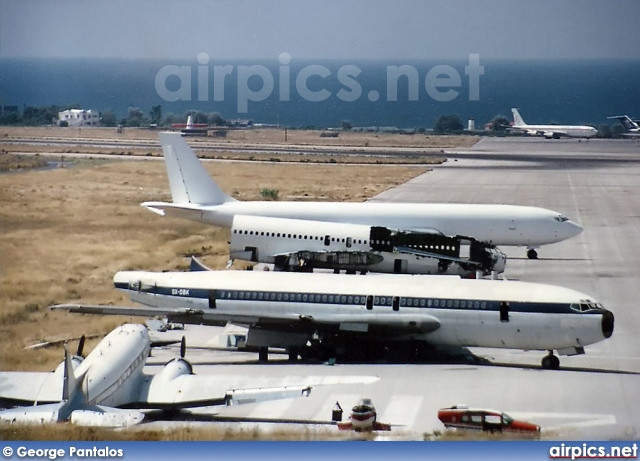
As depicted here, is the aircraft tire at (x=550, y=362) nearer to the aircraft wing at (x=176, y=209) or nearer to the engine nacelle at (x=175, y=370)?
the engine nacelle at (x=175, y=370)

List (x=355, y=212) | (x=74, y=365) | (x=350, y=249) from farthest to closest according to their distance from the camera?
1. (x=355, y=212)
2. (x=350, y=249)
3. (x=74, y=365)

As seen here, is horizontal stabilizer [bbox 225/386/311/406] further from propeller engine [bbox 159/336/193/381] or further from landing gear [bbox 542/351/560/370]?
landing gear [bbox 542/351/560/370]

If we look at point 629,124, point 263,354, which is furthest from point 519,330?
point 629,124

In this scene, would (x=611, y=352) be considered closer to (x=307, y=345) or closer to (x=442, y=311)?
(x=442, y=311)

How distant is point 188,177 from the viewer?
47.2 metres

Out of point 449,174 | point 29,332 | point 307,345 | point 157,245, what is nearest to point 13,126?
point 157,245

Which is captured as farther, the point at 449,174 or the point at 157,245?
the point at 449,174

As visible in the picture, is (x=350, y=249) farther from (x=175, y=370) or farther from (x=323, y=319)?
(x=175, y=370)

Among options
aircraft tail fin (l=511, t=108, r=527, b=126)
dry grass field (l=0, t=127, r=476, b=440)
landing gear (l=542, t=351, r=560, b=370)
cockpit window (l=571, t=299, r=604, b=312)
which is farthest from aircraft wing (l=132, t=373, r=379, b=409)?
aircraft tail fin (l=511, t=108, r=527, b=126)

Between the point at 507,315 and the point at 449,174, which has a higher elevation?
the point at 449,174

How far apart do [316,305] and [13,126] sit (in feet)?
79.3

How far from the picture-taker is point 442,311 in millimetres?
33094

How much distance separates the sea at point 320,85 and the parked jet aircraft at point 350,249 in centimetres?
556

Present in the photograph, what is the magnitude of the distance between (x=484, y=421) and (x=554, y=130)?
188ft
